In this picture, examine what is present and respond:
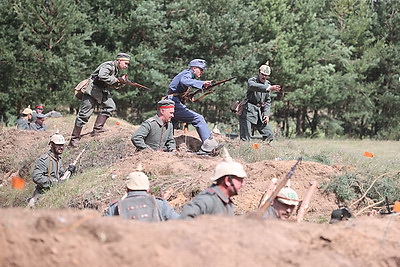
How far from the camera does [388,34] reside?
31.1 metres

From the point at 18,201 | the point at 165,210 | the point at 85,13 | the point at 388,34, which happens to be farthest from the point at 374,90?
the point at 165,210

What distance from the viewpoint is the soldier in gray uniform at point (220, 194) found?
546 centimetres

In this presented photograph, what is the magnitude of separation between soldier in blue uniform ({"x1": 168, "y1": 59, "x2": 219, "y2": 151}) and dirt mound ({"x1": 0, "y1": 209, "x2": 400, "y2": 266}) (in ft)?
24.7

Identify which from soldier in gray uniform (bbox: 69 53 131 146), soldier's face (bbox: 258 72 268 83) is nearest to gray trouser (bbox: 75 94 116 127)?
soldier in gray uniform (bbox: 69 53 131 146)

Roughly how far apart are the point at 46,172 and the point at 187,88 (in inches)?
136

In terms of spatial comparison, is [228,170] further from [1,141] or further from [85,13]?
[85,13]

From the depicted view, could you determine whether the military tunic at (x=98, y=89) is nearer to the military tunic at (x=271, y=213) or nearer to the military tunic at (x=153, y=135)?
the military tunic at (x=153, y=135)

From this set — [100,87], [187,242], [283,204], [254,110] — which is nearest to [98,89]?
[100,87]

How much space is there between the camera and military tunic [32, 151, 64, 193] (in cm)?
1011

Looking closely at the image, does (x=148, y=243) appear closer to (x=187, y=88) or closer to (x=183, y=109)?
(x=187, y=88)

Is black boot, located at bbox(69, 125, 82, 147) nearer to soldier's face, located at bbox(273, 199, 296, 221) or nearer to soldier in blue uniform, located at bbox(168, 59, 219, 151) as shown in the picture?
soldier in blue uniform, located at bbox(168, 59, 219, 151)

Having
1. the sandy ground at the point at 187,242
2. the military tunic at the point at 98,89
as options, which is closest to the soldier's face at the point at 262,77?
the military tunic at the point at 98,89

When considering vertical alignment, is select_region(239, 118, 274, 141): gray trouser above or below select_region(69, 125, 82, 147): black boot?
above

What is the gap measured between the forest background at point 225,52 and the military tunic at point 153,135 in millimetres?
11464
